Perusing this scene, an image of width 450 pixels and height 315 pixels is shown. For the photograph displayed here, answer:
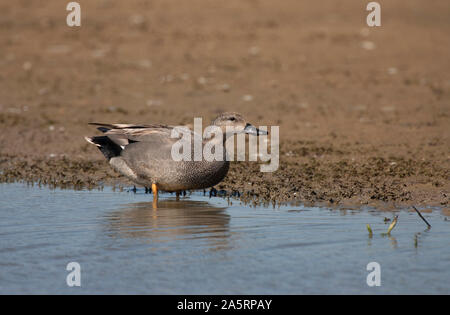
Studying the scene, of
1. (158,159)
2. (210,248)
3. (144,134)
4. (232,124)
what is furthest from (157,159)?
(210,248)

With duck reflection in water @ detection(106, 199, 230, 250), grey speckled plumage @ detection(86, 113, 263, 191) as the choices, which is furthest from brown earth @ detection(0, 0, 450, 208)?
duck reflection in water @ detection(106, 199, 230, 250)

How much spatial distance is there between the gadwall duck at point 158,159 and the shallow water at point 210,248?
0.26 meters

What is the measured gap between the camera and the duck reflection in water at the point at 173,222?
6805 mm

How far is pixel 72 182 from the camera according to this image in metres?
9.15

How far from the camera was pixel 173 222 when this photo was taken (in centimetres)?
731

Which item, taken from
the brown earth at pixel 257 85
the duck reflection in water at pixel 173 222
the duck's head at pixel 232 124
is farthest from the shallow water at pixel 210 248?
the brown earth at pixel 257 85

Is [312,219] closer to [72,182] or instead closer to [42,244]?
[42,244]

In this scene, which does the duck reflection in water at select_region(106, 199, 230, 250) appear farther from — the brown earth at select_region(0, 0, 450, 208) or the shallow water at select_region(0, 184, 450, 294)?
the brown earth at select_region(0, 0, 450, 208)

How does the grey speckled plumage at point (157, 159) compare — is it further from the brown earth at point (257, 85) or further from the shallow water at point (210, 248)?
the brown earth at point (257, 85)

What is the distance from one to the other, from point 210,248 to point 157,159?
187 centimetres

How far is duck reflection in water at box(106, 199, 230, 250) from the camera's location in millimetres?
6805

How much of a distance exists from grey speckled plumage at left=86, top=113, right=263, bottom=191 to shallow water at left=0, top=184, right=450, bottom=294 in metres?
0.27

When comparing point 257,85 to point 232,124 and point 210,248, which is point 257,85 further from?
point 210,248
